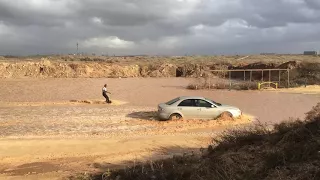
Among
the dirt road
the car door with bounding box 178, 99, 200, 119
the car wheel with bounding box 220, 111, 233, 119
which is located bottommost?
the dirt road

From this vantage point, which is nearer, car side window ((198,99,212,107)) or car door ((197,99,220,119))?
car door ((197,99,220,119))

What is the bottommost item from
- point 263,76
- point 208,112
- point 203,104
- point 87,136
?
point 87,136

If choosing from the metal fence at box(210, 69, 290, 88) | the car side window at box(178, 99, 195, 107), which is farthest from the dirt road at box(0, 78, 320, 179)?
the metal fence at box(210, 69, 290, 88)

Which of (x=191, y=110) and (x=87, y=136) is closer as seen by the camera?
(x=87, y=136)

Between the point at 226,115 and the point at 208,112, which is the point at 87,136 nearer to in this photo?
the point at 208,112

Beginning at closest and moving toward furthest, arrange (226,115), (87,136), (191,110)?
(87,136)
(191,110)
(226,115)

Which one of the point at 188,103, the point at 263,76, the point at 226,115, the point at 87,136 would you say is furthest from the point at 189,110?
the point at 263,76

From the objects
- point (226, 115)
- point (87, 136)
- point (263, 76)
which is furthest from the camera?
point (263, 76)

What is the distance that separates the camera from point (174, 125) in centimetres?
1912

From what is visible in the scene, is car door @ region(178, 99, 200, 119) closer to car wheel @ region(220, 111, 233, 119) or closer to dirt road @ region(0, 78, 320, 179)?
dirt road @ region(0, 78, 320, 179)

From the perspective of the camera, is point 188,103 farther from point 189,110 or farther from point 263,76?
point 263,76

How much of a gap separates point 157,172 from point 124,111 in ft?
57.9

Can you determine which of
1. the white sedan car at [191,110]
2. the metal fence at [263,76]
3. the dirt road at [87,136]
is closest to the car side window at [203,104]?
the white sedan car at [191,110]

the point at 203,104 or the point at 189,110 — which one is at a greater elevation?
the point at 203,104
